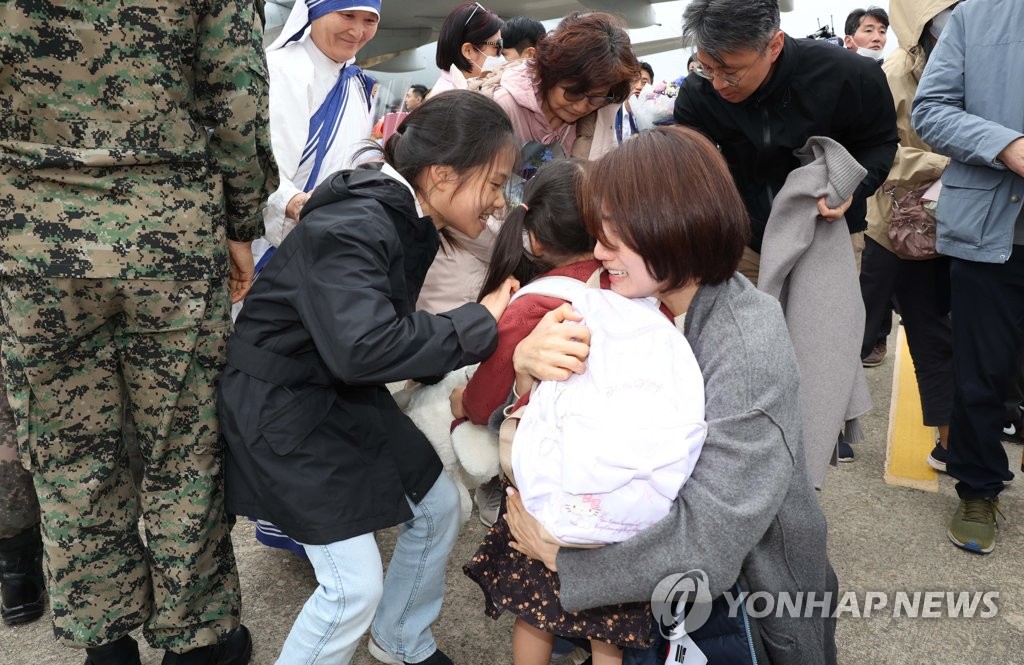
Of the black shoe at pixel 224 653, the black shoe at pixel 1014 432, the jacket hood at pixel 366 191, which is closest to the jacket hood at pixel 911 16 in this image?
the black shoe at pixel 1014 432

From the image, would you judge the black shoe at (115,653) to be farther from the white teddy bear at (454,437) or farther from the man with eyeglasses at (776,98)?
the man with eyeglasses at (776,98)

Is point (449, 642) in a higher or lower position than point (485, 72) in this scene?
lower

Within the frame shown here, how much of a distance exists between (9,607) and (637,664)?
194 centimetres

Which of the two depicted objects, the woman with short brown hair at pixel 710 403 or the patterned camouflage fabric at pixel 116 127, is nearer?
the woman with short brown hair at pixel 710 403

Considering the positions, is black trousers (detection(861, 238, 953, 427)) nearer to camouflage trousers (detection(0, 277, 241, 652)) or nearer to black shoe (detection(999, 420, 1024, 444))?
black shoe (detection(999, 420, 1024, 444))

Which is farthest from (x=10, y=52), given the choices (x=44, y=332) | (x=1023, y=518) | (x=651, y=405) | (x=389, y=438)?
(x=1023, y=518)

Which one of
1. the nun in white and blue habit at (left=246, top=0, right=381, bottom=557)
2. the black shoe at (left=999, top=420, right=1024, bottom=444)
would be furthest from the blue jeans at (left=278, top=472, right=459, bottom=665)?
the black shoe at (left=999, top=420, right=1024, bottom=444)

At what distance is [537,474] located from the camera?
1451 mm

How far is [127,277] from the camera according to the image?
1634 mm

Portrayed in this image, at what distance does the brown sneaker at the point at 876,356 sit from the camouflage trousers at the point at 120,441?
4.20 metres

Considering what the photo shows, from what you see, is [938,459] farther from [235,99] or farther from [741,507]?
[235,99]

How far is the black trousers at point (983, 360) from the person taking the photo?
2.64 m

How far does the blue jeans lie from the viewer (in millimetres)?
1717

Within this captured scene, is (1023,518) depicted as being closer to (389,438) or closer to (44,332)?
(389,438)
